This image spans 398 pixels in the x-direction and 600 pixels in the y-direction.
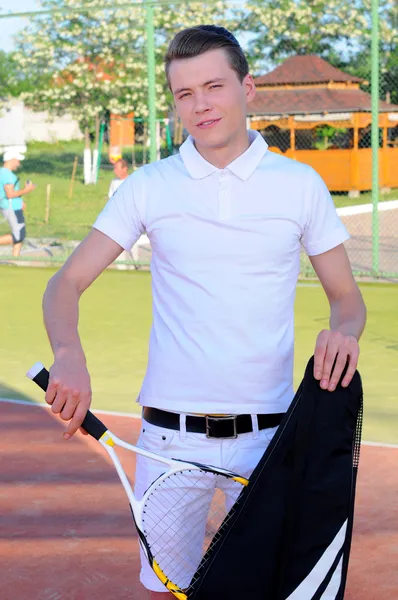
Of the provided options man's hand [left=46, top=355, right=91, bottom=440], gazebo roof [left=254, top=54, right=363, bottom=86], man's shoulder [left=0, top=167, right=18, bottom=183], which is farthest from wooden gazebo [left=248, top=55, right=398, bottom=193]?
man's hand [left=46, top=355, right=91, bottom=440]

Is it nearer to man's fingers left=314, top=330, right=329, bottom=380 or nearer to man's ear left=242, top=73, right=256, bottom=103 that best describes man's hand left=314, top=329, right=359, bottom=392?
man's fingers left=314, top=330, right=329, bottom=380

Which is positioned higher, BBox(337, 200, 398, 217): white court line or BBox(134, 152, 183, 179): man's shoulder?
BBox(134, 152, 183, 179): man's shoulder

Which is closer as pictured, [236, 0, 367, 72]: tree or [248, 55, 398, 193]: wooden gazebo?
[236, 0, 367, 72]: tree

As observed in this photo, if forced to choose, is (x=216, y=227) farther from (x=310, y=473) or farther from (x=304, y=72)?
(x=304, y=72)

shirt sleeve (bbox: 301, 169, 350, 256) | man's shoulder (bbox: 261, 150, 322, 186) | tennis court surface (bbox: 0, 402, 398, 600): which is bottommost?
tennis court surface (bbox: 0, 402, 398, 600)

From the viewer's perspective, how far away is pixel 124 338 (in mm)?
9844

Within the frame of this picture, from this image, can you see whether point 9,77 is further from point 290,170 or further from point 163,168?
point 290,170

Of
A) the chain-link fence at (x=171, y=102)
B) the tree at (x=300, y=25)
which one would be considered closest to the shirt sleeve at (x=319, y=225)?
the chain-link fence at (x=171, y=102)

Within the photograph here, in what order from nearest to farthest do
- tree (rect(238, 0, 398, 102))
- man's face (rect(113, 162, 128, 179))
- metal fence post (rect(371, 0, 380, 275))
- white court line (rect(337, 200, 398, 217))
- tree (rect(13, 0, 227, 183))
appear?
1. metal fence post (rect(371, 0, 380, 275))
2. man's face (rect(113, 162, 128, 179))
3. tree (rect(238, 0, 398, 102))
4. white court line (rect(337, 200, 398, 217))
5. tree (rect(13, 0, 227, 183))

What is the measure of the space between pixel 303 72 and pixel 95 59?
5.55 m

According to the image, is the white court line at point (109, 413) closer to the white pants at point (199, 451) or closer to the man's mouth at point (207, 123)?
the white pants at point (199, 451)

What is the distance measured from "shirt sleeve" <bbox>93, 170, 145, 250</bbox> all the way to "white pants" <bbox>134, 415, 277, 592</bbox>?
20.3 inches

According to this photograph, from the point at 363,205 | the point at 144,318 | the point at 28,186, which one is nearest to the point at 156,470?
the point at 144,318

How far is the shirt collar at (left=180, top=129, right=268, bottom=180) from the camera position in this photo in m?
2.97
